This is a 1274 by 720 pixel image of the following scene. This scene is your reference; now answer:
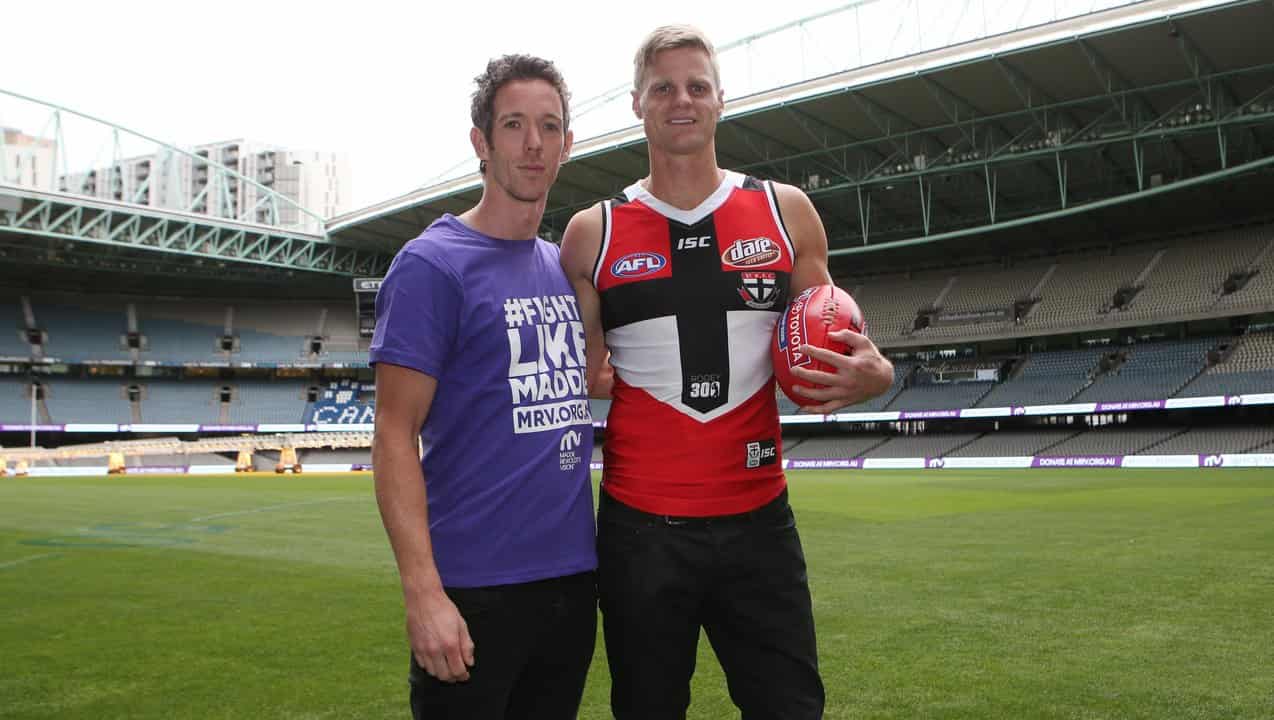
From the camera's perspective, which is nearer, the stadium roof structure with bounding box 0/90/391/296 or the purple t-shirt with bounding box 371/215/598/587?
the purple t-shirt with bounding box 371/215/598/587

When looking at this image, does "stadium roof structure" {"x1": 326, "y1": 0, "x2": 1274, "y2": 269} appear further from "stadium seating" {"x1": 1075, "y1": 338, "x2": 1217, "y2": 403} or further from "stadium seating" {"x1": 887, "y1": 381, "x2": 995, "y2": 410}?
"stadium seating" {"x1": 887, "y1": 381, "x2": 995, "y2": 410}

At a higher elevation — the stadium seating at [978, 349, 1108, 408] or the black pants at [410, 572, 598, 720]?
the stadium seating at [978, 349, 1108, 408]

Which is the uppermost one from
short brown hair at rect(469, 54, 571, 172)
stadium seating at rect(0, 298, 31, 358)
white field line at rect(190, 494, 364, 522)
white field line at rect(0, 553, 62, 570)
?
stadium seating at rect(0, 298, 31, 358)

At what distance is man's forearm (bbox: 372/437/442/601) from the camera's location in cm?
260

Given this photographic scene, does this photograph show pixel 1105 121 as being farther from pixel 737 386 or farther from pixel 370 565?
pixel 737 386

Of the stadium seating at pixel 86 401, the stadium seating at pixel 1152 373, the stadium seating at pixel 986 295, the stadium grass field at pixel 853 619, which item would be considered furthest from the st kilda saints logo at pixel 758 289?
the stadium seating at pixel 86 401

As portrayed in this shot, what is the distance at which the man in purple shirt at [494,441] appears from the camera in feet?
→ 8.71

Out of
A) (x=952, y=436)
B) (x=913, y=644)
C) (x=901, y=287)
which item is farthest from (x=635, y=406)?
(x=901, y=287)

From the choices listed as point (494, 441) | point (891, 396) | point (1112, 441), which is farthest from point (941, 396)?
point (494, 441)

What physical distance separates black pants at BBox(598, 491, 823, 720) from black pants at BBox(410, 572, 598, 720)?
0.12 metres

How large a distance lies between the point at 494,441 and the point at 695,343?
773 millimetres

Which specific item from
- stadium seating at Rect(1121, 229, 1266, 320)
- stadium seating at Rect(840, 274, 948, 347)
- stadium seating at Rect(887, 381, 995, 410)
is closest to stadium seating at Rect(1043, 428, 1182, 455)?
stadium seating at Rect(887, 381, 995, 410)

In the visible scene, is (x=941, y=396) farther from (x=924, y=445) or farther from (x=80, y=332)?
(x=80, y=332)

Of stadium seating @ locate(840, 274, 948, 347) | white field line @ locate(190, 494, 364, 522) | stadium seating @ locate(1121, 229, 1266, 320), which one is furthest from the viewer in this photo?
stadium seating @ locate(840, 274, 948, 347)
